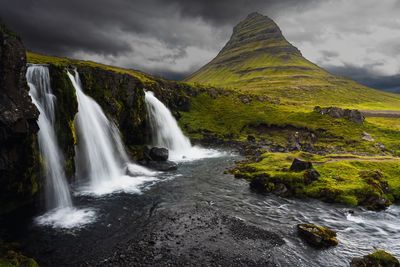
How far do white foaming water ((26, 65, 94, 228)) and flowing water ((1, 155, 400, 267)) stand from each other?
1777 mm

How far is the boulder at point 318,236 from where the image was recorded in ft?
83.5

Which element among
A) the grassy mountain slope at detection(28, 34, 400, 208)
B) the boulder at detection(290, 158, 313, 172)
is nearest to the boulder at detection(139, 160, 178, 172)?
the grassy mountain slope at detection(28, 34, 400, 208)

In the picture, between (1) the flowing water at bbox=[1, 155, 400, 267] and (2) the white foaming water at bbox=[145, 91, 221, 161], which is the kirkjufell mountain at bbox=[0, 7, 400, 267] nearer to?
(1) the flowing water at bbox=[1, 155, 400, 267]

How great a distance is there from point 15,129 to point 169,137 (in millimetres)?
51010

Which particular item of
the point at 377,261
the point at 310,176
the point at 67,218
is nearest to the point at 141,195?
the point at 67,218

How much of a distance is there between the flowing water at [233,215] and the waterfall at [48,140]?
8.99 feet

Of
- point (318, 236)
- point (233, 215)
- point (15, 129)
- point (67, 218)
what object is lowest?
point (318, 236)

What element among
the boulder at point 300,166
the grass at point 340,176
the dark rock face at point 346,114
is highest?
the dark rock face at point 346,114

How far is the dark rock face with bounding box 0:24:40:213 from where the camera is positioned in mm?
27531

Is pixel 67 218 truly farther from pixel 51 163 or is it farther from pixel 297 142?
pixel 297 142

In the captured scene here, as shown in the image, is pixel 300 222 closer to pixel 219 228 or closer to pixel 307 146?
pixel 219 228

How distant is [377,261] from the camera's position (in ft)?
70.7

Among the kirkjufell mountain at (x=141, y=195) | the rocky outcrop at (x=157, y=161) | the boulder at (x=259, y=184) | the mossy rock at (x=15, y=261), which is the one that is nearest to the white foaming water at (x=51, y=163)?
the kirkjufell mountain at (x=141, y=195)

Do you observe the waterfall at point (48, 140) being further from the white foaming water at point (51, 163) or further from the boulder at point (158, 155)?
the boulder at point (158, 155)
